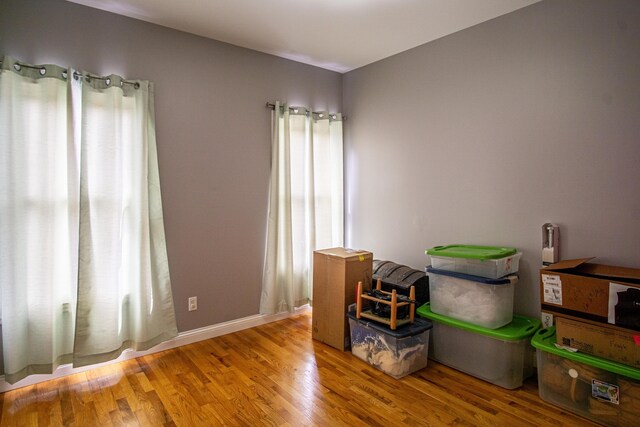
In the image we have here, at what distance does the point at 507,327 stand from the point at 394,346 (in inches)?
29.4

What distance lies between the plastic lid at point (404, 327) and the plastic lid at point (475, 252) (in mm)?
506

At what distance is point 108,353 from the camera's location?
260cm

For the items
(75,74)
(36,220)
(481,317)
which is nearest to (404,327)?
(481,317)

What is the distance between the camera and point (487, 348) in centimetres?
245

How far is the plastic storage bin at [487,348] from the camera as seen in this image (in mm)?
2365

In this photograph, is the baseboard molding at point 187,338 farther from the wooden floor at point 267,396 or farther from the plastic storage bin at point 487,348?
the plastic storage bin at point 487,348

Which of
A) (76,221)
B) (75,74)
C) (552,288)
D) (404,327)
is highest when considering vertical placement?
(75,74)

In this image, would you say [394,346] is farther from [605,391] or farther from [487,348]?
[605,391]

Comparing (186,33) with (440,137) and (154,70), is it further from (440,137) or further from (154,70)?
(440,137)

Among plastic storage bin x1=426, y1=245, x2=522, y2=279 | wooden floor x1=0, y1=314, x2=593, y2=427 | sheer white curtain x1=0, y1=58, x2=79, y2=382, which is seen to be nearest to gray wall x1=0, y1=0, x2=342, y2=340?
sheer white curtain x1=0, y1=58, x2=79, y2=382

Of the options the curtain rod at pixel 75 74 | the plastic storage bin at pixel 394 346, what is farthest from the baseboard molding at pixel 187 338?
the curtain rod at pixel 75 74

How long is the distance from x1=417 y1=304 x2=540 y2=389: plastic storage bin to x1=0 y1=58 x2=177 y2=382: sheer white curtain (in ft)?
6.90

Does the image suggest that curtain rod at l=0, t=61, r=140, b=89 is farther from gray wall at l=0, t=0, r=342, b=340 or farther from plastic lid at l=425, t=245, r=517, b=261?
plastic lid at l=425, t=245, r=517, b=261

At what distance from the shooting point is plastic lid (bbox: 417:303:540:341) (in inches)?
92.0
